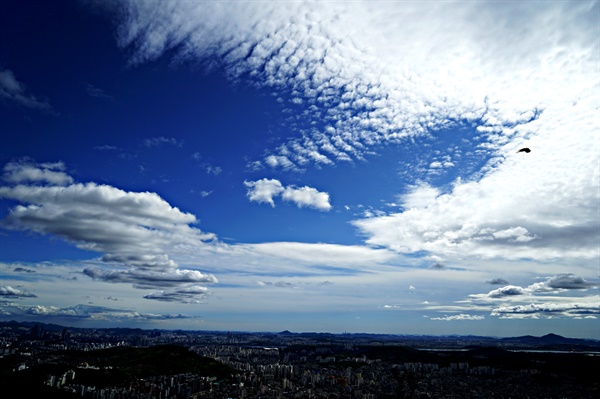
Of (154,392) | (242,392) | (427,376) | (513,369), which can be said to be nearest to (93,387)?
(154,392)

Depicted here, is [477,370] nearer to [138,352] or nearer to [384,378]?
[384,378]

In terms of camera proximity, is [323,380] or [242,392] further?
[323,380]

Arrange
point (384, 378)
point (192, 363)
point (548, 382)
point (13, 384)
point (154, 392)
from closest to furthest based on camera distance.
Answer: point (13, 384) → point (154, 392) → point (548, 382) → point (384, 378) → point (192, 363)

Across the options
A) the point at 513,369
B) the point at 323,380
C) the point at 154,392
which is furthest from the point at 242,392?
the point at 513,369

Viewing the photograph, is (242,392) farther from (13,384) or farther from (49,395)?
(13,384)

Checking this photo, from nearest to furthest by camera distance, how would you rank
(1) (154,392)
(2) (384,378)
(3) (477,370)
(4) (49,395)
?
1. (4) (49,395)
2. (1) (154,392)
3. (2) (384,378)
4. (3) (477,370)

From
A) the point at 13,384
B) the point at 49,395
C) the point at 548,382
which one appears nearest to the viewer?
the point at 49,395

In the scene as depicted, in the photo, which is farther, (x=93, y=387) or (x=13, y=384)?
(x=93, y=387)

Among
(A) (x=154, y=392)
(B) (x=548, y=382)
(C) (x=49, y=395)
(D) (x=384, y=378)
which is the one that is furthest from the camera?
(D) (x=384, y=378)

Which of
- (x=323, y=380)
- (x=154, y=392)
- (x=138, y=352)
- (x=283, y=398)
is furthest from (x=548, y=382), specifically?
(x=138, y=352)
